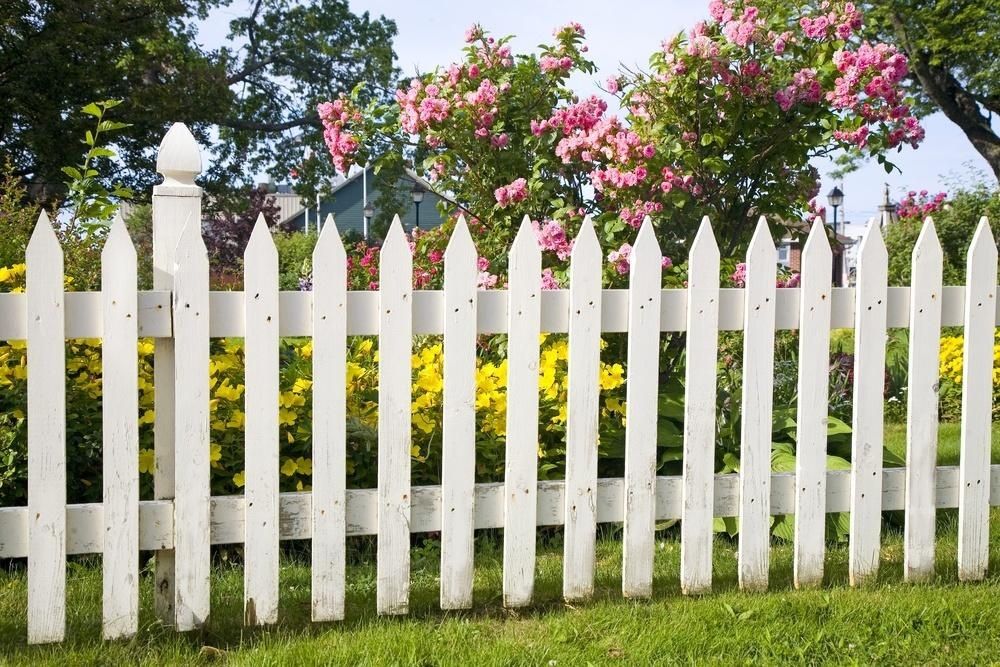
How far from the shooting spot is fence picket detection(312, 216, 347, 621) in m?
2.94

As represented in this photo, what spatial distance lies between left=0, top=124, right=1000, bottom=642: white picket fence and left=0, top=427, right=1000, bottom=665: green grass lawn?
0.28 feet

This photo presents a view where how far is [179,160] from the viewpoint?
3057 millimetres

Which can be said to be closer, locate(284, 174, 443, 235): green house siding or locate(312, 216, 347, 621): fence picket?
locate(312, 216, 347, 621): fence picket

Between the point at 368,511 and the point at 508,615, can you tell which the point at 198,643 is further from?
the point at 508,615

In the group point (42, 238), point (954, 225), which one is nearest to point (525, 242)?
point (42, 238)

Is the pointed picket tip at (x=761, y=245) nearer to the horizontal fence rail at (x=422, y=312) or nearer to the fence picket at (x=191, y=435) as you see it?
the horizontal fence rail at (x=422, y=312)

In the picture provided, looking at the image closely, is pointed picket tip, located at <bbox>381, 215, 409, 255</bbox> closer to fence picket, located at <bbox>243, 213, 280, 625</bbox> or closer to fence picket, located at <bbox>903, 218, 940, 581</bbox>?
fence picket, located at <bbox>243, 213, 280, 625</bbox>

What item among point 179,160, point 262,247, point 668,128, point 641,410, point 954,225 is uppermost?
point 954,225

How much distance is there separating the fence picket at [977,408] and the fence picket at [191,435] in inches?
106

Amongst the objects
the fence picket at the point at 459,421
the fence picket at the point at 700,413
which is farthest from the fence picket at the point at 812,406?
the fence picket at the point at 459,421

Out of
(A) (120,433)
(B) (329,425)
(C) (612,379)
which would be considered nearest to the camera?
(A) (120,433)

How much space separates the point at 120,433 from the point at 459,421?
3.34 ft

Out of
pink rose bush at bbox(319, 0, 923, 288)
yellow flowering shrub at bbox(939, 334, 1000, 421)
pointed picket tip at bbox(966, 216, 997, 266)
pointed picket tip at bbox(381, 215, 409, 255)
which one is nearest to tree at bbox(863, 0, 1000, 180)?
yellow flowering shrub at bbox(939, 334, 1000, 421)

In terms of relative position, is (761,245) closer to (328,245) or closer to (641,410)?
(641,410)
